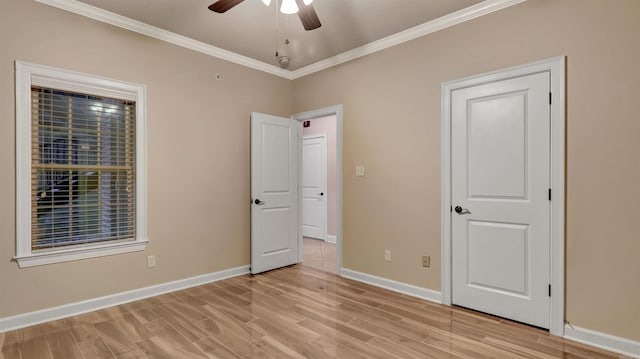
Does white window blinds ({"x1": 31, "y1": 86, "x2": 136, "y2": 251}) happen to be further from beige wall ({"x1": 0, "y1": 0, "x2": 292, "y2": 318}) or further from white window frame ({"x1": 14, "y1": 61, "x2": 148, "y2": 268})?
beige wall ({"x1": 0, "y1": 0, "x2": 292, "y2": 318})

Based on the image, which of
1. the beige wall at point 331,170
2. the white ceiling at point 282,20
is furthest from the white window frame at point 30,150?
the beige wall at point 331,170

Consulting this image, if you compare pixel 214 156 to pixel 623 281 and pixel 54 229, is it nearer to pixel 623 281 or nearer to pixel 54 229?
pixel 54 229

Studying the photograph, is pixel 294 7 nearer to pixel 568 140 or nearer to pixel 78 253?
pixel 568 140

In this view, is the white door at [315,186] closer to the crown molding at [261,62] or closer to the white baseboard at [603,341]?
the crown molding at [261,62]

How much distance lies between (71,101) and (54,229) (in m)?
1.14

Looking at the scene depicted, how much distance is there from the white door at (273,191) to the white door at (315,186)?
1.85 meters

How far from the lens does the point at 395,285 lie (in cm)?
348

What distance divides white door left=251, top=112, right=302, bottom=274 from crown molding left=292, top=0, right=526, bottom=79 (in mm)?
966

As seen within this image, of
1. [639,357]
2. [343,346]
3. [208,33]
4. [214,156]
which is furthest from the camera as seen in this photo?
[214,156]

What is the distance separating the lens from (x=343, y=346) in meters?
2.34

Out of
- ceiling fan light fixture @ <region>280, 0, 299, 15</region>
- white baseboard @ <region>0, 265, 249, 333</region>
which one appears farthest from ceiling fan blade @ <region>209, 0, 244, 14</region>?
white baseboard @ <region>0, 265, 249, 333</region>

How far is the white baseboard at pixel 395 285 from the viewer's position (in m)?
3.20

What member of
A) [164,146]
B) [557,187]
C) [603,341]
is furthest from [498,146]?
[164,146]

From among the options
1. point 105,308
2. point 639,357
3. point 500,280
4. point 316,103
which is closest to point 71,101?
point 105,308
